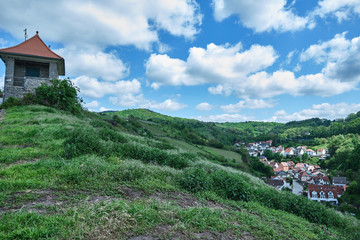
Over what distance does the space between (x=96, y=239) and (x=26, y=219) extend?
1.13m

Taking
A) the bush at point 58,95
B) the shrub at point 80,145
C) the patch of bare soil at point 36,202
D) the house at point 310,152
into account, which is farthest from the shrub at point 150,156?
the house at point 310,152

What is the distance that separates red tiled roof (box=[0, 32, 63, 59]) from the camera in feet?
62.2

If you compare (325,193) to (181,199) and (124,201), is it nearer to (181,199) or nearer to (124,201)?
(181,199)

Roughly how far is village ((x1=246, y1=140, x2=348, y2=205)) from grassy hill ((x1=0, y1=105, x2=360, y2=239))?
1709 cm

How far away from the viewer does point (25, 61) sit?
Answer: 20.4 metres

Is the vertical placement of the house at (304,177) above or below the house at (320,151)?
below

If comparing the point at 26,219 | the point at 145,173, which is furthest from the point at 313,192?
the point at 26,219

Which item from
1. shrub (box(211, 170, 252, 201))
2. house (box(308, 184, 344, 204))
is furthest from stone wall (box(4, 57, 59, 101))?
house (box(308, 184, 344, 204))

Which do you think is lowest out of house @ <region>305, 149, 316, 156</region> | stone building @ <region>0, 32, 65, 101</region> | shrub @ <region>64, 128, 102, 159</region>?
house @ <region>305, 149, 316, 156</region>

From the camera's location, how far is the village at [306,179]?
154 feet

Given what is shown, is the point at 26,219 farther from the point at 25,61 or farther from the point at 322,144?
the point at 322,144

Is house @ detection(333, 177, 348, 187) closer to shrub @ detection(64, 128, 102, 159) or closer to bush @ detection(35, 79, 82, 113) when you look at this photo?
bush @ detection(35, 79, 82, 113)

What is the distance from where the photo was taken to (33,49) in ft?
65.5

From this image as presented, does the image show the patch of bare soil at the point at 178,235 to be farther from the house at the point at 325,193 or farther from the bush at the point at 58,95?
the house at the point at 325,193
